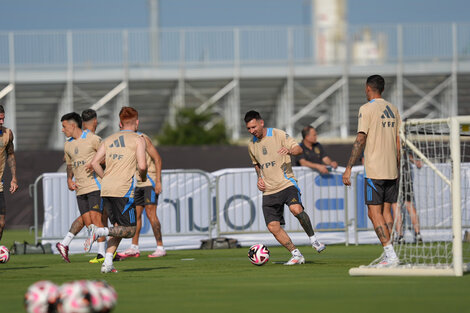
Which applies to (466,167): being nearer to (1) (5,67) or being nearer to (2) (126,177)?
(2) (126,177)

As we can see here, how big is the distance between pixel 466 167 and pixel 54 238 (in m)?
7.70

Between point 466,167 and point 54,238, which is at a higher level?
point 466,167

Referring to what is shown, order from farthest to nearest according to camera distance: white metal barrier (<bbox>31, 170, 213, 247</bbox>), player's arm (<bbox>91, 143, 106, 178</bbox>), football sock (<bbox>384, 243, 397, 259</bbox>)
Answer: white metal barrier (<bbox>31, 170, 213, 247</bbox>), player's arm (<bbox>91, 143, 106, 178</bbox>), football sock (<bbox>384, 243, 397, 259</bbox>)

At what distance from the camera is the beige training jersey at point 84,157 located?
13391 mm

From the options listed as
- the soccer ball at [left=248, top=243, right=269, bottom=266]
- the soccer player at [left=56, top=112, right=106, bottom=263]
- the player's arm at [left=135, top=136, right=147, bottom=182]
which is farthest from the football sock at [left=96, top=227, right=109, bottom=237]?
A: the soccer player at [left=56, top=112, right=106, bottom=263]

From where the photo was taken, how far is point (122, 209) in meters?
10.8

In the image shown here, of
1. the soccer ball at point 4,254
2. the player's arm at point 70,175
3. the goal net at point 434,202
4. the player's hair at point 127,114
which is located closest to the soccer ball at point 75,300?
the goal net at point 434,202

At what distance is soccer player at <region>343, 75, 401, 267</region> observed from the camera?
10484mm

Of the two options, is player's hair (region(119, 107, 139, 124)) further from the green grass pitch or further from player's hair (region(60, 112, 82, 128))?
player's hair (region(60, 112, 82, 128))

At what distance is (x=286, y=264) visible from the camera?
11.8 m

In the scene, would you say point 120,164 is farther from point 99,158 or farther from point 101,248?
point 101,248

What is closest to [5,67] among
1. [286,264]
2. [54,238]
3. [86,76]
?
[86,76]

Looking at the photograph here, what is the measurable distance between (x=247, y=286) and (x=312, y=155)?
8.36 meters

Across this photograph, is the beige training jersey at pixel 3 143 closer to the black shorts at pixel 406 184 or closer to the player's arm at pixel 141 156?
the player's arm at pixel 141 156
